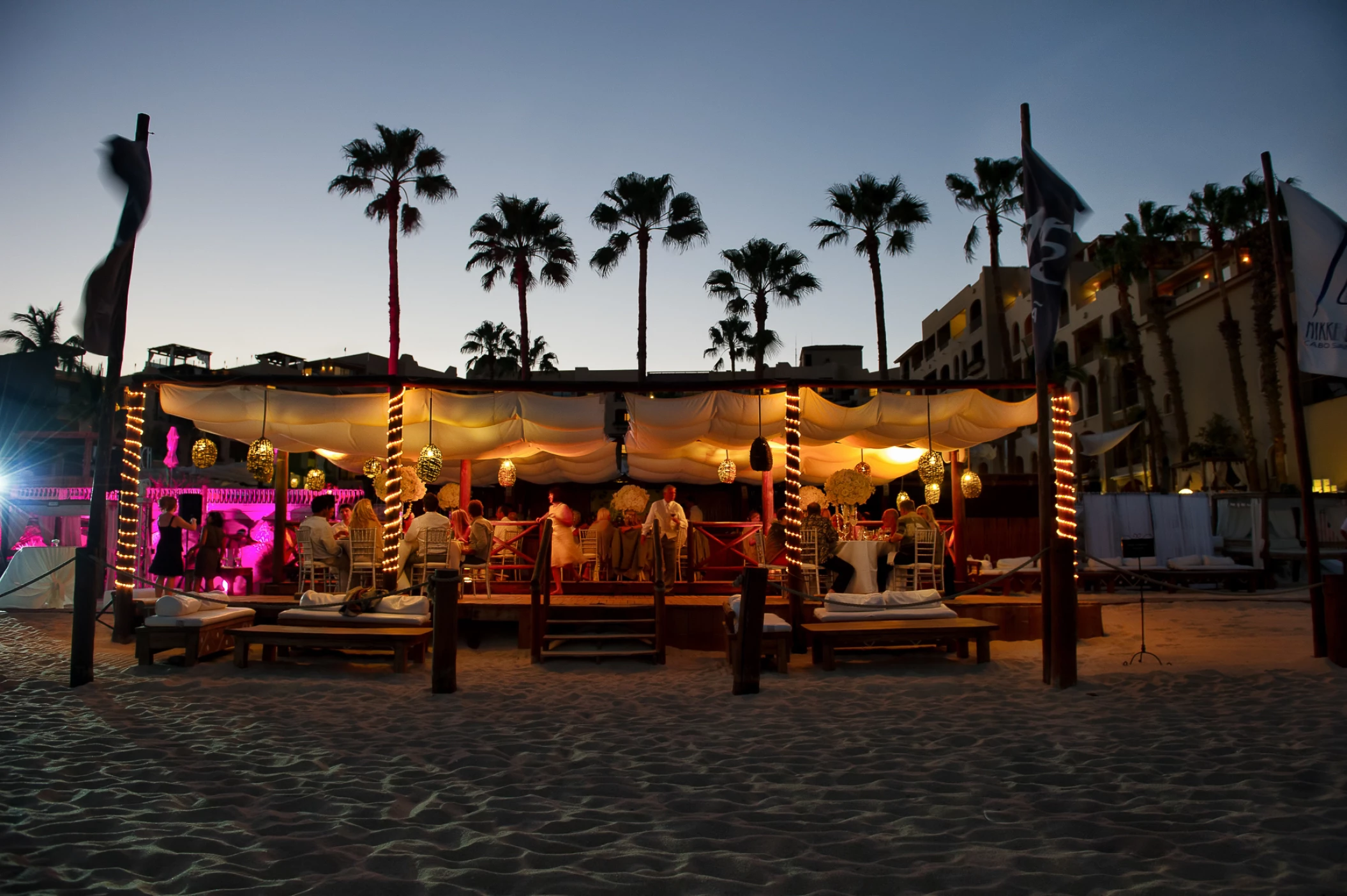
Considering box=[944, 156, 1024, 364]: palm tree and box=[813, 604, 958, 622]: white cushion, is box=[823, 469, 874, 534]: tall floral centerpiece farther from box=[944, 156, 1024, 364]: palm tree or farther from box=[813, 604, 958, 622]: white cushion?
box=[944, 156, 1024, 364]: palm tree

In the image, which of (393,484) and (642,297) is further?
(642,297)

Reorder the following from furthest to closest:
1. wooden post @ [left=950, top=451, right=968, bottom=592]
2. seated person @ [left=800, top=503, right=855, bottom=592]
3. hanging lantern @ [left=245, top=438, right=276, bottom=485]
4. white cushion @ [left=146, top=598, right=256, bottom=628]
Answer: wooden post @ [left=950, top=451, right=968, bottom=592] → hanging lantern @ [left=245, top=438, right=276, bottom=485] → seated person @ [left=800, top=503, right=855, bottom=592] → white cushion @ [left=146, top=598, right=256, bottom=628]

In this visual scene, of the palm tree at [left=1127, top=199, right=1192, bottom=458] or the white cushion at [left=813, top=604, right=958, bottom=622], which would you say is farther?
the palm tree at [left=1127, top=199, right=1192, bottom=458]

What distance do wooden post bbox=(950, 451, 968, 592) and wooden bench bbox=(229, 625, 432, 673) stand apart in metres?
7.01

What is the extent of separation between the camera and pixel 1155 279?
27.2 m

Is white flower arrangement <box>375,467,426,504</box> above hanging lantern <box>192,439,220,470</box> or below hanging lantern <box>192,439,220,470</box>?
below

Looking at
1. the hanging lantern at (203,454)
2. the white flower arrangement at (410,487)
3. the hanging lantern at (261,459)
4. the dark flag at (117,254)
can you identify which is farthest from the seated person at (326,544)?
the dark flag at (117,254)

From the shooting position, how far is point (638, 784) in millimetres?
4434

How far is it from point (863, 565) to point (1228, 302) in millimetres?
20435

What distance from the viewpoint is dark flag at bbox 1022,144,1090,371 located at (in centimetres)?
735

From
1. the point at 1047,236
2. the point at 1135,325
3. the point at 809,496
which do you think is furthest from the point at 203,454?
the point at 1135,325

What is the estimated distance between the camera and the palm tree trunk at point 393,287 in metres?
22.9

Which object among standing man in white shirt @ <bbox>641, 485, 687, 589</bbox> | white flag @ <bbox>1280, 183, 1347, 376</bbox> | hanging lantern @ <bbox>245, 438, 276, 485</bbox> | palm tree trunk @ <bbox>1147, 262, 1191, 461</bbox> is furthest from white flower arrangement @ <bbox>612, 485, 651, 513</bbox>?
palm tree trunk @ <bbox>1147, 262, 1191, 461</bbox>

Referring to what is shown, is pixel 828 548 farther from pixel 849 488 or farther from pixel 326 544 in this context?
pixel 326 544
